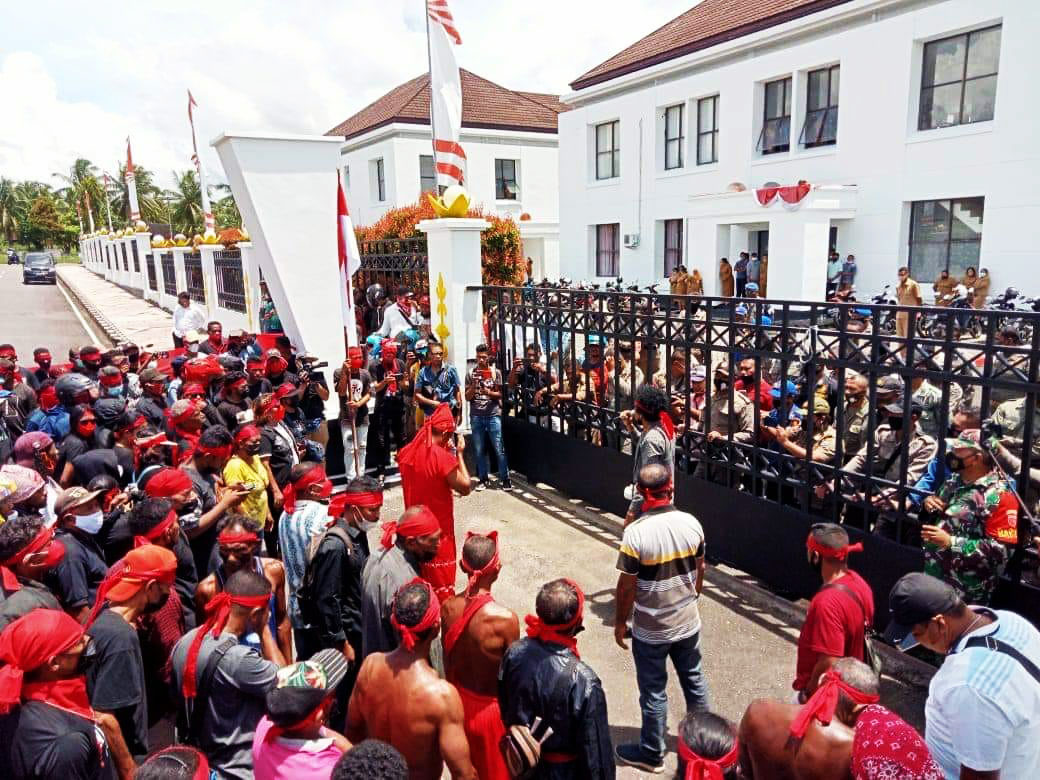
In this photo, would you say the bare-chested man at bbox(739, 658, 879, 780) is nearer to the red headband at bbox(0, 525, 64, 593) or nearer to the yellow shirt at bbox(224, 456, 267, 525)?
the red headband at bbox(0, 525, 64, 593)

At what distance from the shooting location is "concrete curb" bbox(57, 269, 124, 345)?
18886 millimetres

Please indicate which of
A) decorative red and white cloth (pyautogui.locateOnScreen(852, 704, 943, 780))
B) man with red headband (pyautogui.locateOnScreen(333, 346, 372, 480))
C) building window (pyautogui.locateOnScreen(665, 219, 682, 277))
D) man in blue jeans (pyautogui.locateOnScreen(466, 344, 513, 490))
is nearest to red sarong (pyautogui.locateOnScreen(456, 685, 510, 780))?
decorative red and white cloth (pyautogui.locateOnScreen(852, 704, 943, 780))

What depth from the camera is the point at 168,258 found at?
82.6 feet

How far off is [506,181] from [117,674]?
99.3 ft

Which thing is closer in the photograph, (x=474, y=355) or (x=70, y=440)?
(x=70, y=440)

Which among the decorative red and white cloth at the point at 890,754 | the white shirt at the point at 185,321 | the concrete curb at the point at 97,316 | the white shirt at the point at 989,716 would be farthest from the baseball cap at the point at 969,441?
the concrete curb at the point at 97,316

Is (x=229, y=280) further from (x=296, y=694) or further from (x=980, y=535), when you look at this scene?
(x=980, y=535)

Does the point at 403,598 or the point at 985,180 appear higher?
the point at 985,180

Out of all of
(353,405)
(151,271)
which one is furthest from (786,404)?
(151,271)

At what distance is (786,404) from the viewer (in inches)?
225

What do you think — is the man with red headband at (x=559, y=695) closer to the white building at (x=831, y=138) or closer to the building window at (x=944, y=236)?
the white building at (x=831, y=138)

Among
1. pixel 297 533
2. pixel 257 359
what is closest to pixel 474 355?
pixel 257 359

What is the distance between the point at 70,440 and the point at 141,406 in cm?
100

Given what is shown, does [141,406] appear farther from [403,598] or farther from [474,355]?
[403,598]
